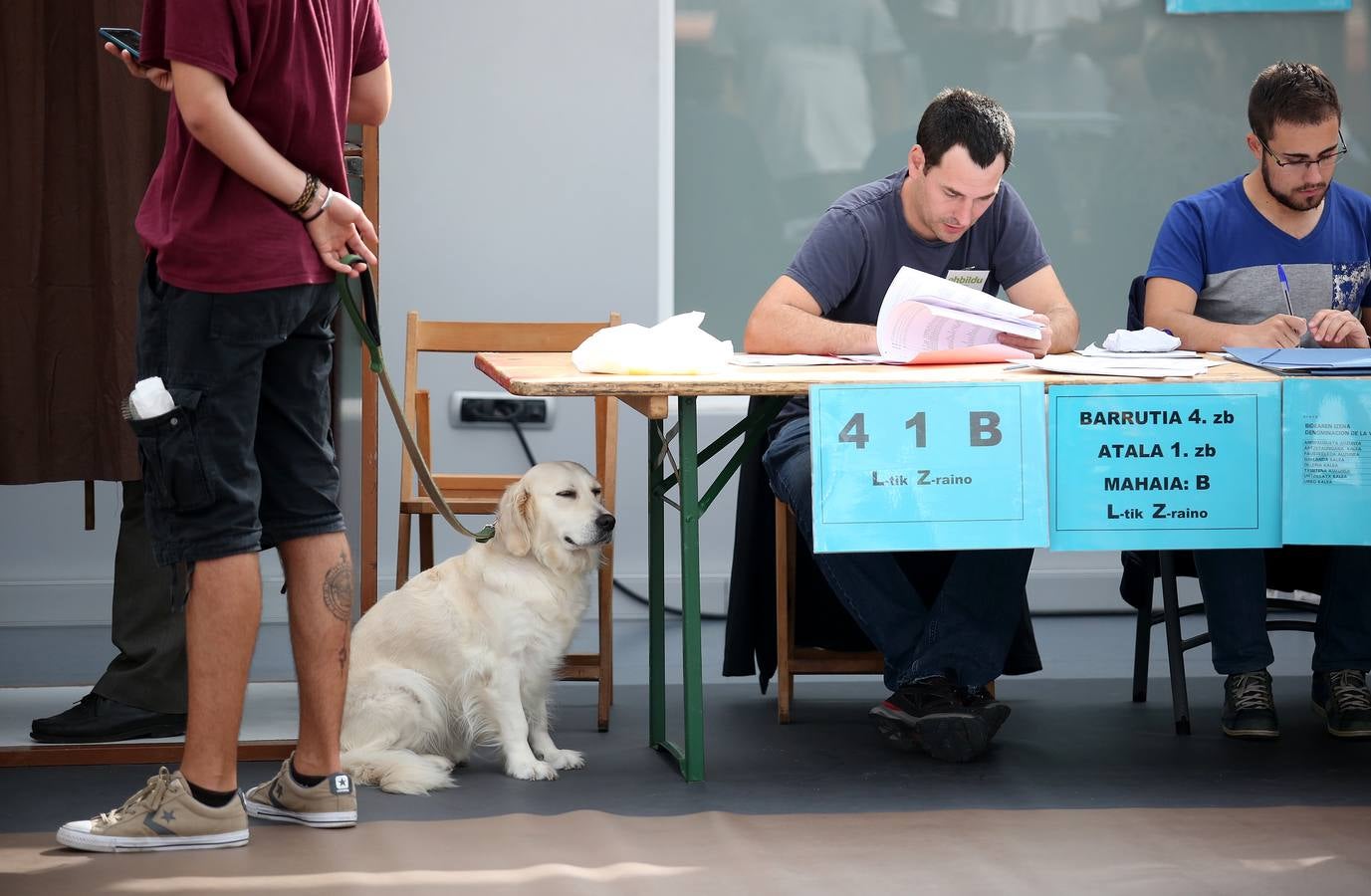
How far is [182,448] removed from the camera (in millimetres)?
2154

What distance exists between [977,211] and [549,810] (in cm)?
144

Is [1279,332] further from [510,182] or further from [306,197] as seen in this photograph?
[510,182]

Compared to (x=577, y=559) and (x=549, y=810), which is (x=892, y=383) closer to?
(x=577, y=559)

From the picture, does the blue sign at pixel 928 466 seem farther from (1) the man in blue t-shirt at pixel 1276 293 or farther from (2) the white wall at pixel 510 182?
(2) the white wall at pixel 510 182

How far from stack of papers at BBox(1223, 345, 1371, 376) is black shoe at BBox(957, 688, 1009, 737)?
78 centimetres

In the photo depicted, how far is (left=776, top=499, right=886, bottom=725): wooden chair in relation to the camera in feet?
10.4

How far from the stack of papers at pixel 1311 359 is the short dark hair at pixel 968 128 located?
60cm

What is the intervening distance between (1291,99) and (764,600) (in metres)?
1.51

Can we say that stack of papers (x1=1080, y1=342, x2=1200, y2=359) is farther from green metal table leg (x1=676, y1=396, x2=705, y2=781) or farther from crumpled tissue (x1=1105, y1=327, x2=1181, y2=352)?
green metal table leg (x1=676, y1=396, x2=705, y2=781)

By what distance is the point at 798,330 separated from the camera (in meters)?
2.96

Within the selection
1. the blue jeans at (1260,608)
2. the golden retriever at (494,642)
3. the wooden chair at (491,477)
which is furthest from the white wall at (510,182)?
the blue jeans at (1260,608)

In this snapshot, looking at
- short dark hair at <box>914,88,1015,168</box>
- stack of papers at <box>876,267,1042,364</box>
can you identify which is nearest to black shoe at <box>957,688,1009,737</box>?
stack of papers at <box>876,267,1042,364</box>

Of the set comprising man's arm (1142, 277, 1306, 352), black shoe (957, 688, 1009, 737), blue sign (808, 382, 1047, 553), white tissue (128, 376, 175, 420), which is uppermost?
man's arm (1142, 277, 1306, 352)

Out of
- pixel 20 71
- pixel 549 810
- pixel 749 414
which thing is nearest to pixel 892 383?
pixel 749 414
